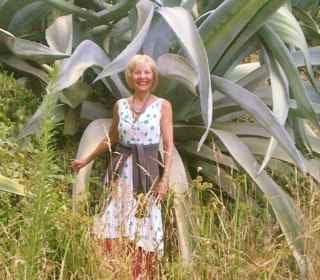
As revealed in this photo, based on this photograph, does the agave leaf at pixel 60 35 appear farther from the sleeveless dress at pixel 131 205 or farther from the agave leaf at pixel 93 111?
the sleeveless dress at pixel 131 205

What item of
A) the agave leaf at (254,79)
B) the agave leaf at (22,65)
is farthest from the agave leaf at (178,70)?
the agave leaf at (22,65)

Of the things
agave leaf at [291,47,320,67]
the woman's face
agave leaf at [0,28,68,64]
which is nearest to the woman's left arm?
the woman's face

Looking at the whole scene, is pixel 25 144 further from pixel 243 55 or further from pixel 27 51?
pixel 243 55

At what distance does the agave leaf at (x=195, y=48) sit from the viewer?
124 inches

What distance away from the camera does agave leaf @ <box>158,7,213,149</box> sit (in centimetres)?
314

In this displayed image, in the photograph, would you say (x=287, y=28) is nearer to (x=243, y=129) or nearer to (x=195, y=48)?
(x=243, y=129)

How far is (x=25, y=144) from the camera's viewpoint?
134 inches

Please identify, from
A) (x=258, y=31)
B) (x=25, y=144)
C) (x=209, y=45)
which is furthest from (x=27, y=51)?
(x=258, y=31)

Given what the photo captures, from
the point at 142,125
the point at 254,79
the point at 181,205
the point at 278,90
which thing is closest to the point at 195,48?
the point at 142,125

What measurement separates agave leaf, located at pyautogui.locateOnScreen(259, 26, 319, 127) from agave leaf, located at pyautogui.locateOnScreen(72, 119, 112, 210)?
88 centimetres

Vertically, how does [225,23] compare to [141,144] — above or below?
above

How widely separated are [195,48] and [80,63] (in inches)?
20.8

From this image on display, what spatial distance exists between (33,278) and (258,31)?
2048 mm

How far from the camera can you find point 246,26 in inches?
146
